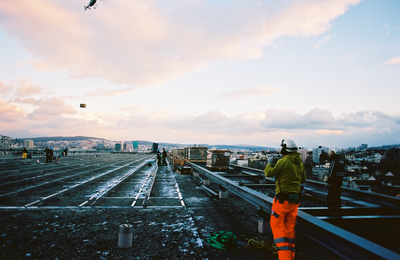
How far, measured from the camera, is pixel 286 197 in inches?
166

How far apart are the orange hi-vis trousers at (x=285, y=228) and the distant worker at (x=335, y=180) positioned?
3323 mm

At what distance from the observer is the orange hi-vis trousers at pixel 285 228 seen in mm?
4086

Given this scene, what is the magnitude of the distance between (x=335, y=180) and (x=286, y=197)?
359 cm

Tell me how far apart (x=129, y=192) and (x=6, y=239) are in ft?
20.5

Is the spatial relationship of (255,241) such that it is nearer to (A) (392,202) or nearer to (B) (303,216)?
(B) (303,216)

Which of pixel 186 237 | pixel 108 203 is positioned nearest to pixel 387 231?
pixel 186 237

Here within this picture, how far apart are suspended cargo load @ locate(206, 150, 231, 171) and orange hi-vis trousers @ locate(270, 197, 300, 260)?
1165cm

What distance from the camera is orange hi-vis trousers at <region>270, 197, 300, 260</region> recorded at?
4.09 metres

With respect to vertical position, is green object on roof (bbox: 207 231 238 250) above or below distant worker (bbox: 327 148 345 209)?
below

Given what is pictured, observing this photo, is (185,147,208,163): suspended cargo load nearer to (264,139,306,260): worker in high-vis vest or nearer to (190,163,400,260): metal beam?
(264,139,306,260): worker in high-vis vest

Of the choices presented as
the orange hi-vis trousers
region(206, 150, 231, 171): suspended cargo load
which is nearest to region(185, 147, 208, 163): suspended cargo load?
region(206, 150, 231, 171): suspended cargo load

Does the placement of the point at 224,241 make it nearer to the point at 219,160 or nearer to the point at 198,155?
the point at 219,160

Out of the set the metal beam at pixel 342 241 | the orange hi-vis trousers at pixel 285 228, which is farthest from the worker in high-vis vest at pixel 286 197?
the metal beam at pixel 342 241

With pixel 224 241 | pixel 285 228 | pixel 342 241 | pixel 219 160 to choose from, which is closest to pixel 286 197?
pixel 285 228
